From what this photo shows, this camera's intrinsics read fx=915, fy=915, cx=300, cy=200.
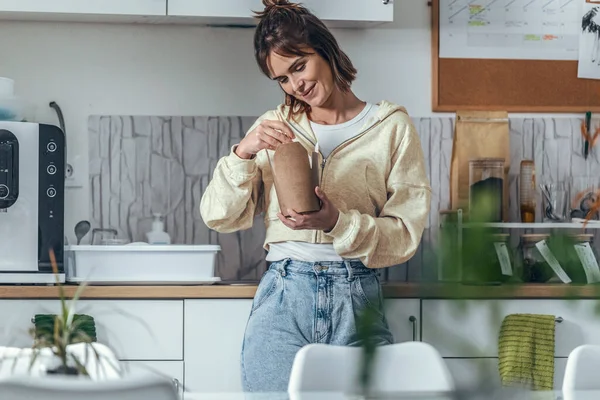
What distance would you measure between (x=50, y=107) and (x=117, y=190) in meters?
0.35

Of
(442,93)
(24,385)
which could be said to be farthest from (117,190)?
(24,385)

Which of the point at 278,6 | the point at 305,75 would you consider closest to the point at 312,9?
the point at 278,6

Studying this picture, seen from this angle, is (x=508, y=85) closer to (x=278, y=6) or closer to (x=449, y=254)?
(x=278, y=6)

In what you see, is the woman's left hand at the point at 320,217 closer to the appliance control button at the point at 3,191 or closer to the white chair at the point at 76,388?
the appliance control button at the point at 3,191

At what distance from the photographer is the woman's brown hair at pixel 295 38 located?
221cm

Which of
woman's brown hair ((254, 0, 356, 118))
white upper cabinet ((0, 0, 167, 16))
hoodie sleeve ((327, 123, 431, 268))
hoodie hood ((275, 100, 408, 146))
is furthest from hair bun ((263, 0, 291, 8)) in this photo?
white upper cabinet ((0, 0, 167, 16))

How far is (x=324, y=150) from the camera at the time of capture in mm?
2285

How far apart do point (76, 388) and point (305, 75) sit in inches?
54.3

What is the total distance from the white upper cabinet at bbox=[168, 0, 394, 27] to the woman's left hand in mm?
843

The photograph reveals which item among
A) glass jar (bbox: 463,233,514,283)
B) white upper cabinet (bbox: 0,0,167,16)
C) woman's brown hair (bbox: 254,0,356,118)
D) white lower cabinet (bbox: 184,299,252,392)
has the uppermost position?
white upper cabinet (bbox: 0,0,167,16)

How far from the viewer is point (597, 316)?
1.00ft

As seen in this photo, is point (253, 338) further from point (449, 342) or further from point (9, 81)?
point (449, 342)

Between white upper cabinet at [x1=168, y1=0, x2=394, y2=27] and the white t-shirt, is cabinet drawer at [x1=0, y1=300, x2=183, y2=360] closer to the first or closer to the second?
the white t-shirt

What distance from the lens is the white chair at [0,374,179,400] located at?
0.94 m
